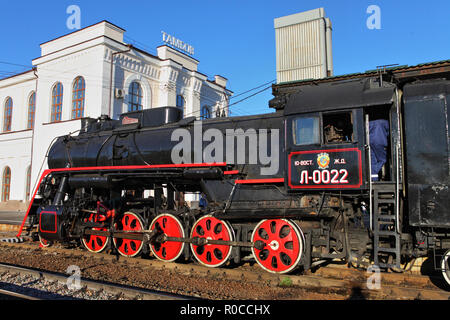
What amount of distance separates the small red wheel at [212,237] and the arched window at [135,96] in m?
16.9

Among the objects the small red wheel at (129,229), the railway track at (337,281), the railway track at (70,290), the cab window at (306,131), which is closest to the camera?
the railway track at (70,290)

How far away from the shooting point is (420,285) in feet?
20.0

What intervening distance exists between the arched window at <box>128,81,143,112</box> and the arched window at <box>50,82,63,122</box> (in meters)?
4.64

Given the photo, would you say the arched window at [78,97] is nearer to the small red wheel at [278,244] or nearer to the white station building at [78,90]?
the white station building at [78,90]

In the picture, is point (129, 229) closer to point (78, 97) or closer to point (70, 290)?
point (70, 290)

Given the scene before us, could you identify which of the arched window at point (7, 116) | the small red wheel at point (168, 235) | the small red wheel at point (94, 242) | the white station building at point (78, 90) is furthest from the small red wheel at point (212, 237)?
the arched window at point (7, 116)

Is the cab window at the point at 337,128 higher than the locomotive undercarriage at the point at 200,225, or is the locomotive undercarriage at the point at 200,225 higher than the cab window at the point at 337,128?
the cab window at the point at 337,128

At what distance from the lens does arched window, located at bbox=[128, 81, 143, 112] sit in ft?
75.6

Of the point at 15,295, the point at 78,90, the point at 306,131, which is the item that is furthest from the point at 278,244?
the point at 78,90

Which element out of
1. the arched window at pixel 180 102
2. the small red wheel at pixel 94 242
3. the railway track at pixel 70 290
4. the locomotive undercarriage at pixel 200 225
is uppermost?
the arched window at pixel 180 102

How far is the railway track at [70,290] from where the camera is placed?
5188mm
